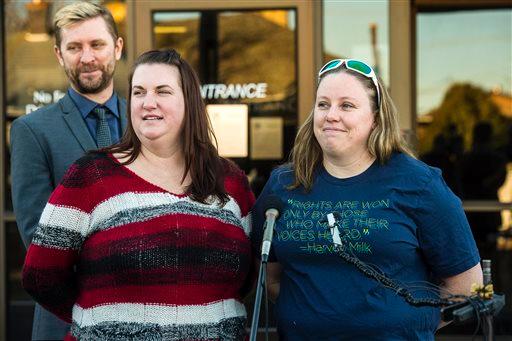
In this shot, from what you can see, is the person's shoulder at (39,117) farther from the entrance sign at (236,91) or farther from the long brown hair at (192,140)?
the entrance sign at (236,91)

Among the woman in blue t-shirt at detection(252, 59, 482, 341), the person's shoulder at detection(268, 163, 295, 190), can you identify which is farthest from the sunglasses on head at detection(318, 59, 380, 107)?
the person's shoulder at detection(268, 163, 295, 190)

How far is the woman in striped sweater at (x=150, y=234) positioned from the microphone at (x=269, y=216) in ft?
0.64

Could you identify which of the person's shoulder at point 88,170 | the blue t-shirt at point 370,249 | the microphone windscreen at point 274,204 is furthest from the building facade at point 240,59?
the person's shoulder at point 88,170

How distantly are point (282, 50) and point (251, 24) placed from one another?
0.87ft

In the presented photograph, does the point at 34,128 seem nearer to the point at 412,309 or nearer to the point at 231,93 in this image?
the point at 412,309

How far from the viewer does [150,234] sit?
120 inches

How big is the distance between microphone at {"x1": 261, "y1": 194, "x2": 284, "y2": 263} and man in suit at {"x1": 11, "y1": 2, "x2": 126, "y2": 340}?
36.2 inches

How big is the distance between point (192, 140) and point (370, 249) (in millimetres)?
740

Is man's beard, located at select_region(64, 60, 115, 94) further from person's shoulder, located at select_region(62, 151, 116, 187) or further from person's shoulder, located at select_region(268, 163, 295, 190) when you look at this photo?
person's shoulder, located at select_region(268, 163, 295, 190)

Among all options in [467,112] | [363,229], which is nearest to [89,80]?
[363,229]

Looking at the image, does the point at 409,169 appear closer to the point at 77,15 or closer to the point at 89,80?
the point at 89,80

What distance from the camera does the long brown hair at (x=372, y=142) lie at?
315 centimetres

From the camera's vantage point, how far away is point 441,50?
9.27 meters

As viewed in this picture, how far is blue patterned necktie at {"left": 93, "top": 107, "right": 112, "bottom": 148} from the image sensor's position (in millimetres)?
3752
